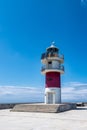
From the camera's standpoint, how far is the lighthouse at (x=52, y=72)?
22.5m

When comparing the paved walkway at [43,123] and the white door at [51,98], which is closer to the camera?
the paved walkway at [43,123]

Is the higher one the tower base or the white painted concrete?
the white painted concrete

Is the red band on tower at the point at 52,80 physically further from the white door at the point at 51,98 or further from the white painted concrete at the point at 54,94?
the white door at the point at 51,98

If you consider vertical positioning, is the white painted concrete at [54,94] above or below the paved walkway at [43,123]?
above

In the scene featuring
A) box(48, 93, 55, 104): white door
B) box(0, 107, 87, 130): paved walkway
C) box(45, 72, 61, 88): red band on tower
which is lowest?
box(0, 107, 87, 130): paved walkway

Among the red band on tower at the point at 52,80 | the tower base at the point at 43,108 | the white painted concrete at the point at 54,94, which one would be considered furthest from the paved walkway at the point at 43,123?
the red band on tower at the point at 52,80

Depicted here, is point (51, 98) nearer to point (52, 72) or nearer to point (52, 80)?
point (52, 80)

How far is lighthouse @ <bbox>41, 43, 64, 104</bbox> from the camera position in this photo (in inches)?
886

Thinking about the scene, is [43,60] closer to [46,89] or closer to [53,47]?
[53,47]

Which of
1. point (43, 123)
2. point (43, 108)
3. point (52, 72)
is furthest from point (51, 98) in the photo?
point (43, 123)

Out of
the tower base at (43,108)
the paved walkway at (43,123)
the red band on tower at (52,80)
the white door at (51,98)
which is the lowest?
the paved walkway at (43,123)

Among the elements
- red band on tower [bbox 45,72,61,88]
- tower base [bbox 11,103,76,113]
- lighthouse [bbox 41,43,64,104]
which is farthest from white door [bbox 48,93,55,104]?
tower base [bbox 11,103,76,113]

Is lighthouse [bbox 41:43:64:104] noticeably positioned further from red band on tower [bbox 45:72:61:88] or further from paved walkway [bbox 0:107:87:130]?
paved walkway [bbox 0:107:87:130]

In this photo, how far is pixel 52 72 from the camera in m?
23.0
